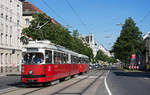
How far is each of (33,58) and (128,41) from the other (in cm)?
6734

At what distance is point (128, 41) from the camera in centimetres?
8300

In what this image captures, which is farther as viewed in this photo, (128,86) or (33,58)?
(128,86)

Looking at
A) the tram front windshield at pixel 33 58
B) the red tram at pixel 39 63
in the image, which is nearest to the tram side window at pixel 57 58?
the red tram at pixel 39 63

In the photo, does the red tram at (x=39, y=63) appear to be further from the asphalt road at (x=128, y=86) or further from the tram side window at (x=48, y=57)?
the asphalt road at (x=128, y=86)

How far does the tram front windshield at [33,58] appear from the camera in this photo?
17906 millimetres

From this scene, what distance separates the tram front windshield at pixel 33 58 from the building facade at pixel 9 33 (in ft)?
105

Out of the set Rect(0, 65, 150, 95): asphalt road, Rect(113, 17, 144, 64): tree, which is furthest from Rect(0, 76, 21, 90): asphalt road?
Rect(113, 17, 144, 64): tree

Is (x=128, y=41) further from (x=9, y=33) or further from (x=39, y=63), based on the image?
(x=39, y=63)

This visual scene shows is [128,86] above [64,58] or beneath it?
beneath

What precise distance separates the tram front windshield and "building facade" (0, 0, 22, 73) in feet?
105

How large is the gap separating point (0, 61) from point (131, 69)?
29.4 m

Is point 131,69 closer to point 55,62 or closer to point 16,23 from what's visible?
point 16,23

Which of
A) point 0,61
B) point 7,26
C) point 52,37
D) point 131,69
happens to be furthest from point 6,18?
point 131,69

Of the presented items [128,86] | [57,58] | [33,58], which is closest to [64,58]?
[57,58]
